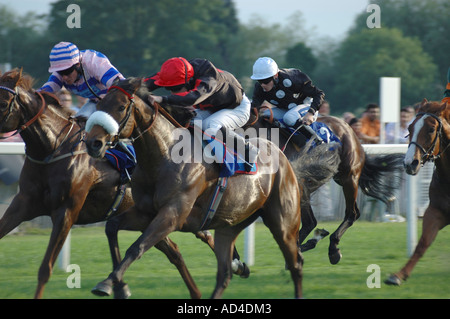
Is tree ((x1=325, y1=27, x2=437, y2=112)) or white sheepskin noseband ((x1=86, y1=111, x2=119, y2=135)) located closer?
white sheepskin noseband ((x1=86, y1=111, x2=119, y2=135))

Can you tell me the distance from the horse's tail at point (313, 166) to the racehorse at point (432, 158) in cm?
67

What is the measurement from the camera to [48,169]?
4.87 metres

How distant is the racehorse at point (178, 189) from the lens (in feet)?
13.2

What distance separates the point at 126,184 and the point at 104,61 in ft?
3.08

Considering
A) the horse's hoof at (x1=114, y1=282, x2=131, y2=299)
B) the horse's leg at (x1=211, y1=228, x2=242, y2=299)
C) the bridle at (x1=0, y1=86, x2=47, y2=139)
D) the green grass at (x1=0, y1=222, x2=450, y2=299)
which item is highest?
the bridle at (x1=0, y1=86, x2=47, y2=139)

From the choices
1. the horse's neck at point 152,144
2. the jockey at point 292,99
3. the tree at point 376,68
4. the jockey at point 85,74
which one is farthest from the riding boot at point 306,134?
the tree at point 376,68

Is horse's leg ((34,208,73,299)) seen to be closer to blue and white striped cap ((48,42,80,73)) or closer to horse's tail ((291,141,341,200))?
blue and white striped cap ((48,42,80,73))

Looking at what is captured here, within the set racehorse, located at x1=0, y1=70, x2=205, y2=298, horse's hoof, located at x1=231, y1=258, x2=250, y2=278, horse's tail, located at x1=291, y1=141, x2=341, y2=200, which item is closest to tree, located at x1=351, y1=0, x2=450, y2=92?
horse's tail, located at x1=291, y1=141, x2=341, y2=200

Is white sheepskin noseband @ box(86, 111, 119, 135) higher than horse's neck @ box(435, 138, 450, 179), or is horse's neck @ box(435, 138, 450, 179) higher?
white sheepskin noseband @ box(86, 111, 119, 135)

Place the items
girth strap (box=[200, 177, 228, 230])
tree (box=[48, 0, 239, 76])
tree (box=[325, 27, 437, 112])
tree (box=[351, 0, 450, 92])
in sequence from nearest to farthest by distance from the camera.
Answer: girth strap (box=[200, 177, 228, 230])
tree (box=[48, 0, 239, 76])
tree (box=[325, 27, 437, 112])
tree (box=[351, 0, 450, 92])

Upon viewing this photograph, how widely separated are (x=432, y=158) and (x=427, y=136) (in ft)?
0.55

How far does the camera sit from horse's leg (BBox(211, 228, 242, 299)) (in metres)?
4.75
